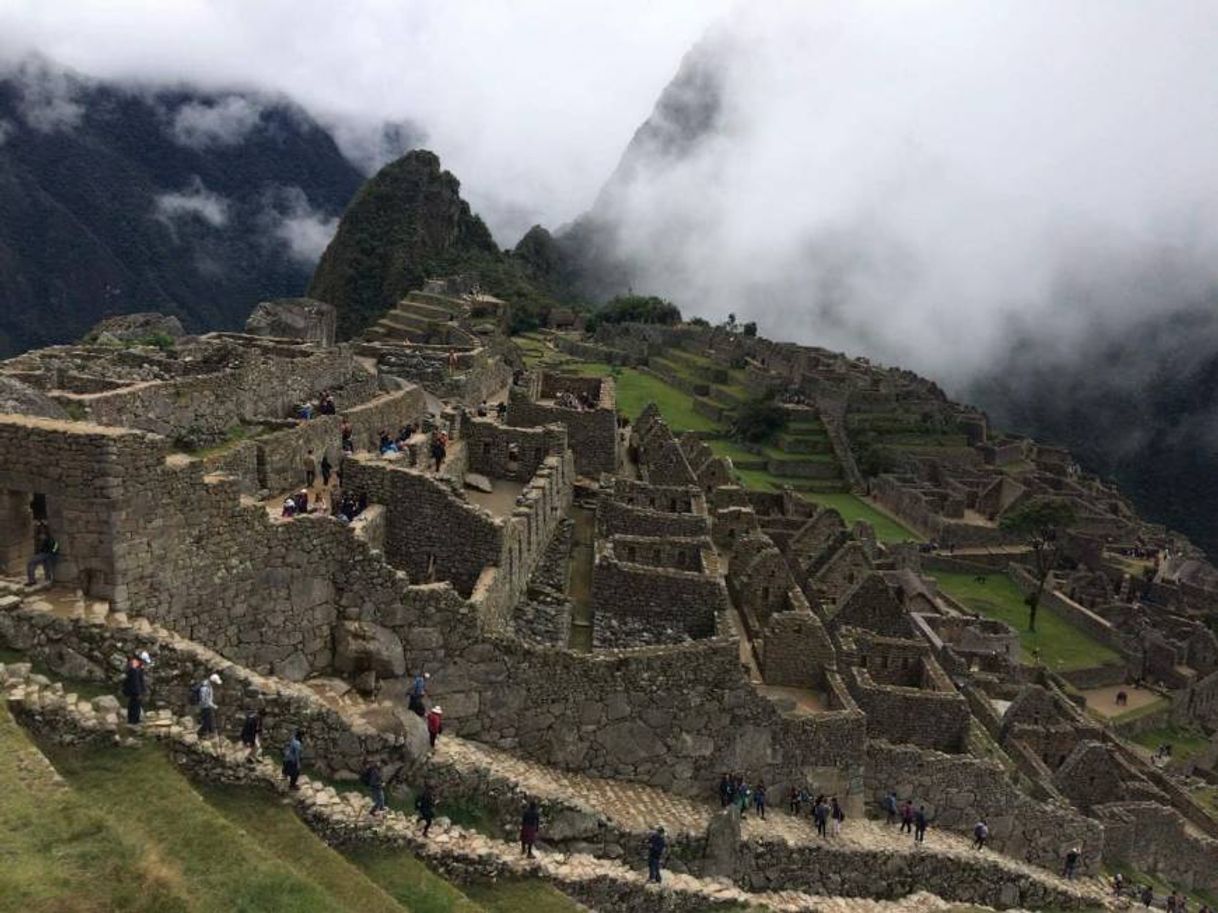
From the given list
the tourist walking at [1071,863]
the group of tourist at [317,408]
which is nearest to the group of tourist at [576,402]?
the group of tourist at [317,408]

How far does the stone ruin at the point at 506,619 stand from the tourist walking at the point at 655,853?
383 millimetres

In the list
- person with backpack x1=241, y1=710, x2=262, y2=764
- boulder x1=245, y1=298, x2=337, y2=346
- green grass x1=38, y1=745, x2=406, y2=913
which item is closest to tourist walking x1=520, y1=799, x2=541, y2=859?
green grass x1=38, y1=745, x2=406, y2=913

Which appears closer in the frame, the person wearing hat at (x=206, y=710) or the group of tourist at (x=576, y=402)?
the person wearing hat at (x=206, y=710)

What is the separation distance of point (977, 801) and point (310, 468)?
16193 millimetres

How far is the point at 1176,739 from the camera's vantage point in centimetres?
4900

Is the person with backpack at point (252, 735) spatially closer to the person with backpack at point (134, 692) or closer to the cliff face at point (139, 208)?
the person with backpack at point (134, 692)

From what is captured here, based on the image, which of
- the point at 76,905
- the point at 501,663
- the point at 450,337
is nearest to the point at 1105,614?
the point at 450,337

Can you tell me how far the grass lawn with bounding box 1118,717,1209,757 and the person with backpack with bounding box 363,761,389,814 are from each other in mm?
44511

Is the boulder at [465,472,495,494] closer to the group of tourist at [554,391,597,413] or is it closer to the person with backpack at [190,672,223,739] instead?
the group of tourist at [554,391,597,413]

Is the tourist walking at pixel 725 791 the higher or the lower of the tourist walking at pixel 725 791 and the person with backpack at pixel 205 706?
the lower

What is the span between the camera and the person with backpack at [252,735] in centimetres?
1179

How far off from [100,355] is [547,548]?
34.2 feet

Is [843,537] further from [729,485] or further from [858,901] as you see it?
[858,901]

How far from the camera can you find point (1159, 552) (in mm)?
84125
